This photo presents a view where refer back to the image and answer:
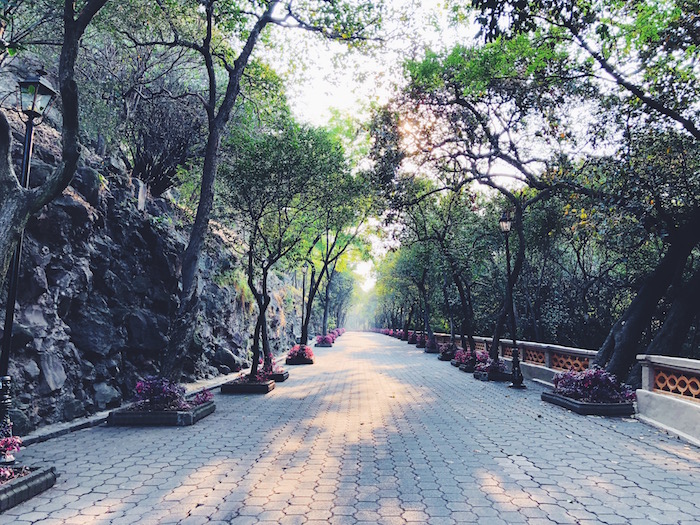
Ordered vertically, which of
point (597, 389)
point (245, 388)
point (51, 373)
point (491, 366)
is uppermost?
point (51, 373)

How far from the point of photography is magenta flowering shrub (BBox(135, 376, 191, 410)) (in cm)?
826

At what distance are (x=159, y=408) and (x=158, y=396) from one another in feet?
0.73

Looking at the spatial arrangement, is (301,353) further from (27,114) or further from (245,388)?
(27,114)

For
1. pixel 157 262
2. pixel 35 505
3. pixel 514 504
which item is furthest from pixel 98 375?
pixel 514 504

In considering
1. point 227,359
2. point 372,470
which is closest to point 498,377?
point 227,359

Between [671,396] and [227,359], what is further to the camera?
[227,359]

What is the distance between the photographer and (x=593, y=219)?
31.0 feet

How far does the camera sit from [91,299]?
914cm

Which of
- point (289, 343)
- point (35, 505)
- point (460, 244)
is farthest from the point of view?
point (289, 343)

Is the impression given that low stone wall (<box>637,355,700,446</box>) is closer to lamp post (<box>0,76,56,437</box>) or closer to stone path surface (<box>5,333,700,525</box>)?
stone path surface (<box>5,333,700,525</box>)

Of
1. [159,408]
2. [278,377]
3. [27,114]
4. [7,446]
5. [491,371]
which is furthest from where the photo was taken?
[491,371]

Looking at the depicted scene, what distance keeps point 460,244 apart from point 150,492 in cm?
1653

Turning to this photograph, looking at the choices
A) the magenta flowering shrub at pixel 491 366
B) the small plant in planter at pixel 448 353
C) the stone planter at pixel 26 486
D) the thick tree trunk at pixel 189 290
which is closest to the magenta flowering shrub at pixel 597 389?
the magenta flowering shrub at pixel 491 366

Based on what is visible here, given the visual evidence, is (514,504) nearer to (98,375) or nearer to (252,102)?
(98,375)
